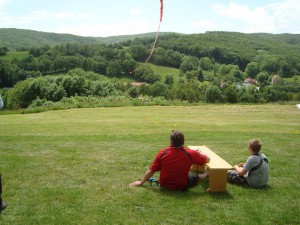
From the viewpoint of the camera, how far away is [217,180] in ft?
25.4

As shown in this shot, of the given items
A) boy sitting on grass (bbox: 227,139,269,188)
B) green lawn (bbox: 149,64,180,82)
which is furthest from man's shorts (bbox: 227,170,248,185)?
green lawn (bbox: 149,64,180,82)

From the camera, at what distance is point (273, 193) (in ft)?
25.7

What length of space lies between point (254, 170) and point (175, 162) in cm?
229

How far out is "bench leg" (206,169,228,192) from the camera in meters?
7.69

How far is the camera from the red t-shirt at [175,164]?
7.42 meters

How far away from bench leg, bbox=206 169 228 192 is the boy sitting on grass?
72 centimetres

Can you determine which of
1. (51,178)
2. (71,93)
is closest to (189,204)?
(51,178)

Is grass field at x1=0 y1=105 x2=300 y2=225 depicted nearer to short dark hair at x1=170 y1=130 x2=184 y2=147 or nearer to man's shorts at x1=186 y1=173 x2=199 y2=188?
man's shorts at x1=186 y1=173 x2=199 y2=188

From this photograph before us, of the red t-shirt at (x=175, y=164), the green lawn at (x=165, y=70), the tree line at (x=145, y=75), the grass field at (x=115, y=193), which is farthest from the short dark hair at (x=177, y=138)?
the green lawn at (x=165, y=70)

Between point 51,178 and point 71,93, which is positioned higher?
point 51,178

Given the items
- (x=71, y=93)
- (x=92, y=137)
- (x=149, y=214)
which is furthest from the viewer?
(x=71, y=93)

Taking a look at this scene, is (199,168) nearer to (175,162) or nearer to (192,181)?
(192,181)

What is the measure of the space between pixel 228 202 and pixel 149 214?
6.53 ft

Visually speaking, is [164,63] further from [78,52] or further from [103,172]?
[103,172]
